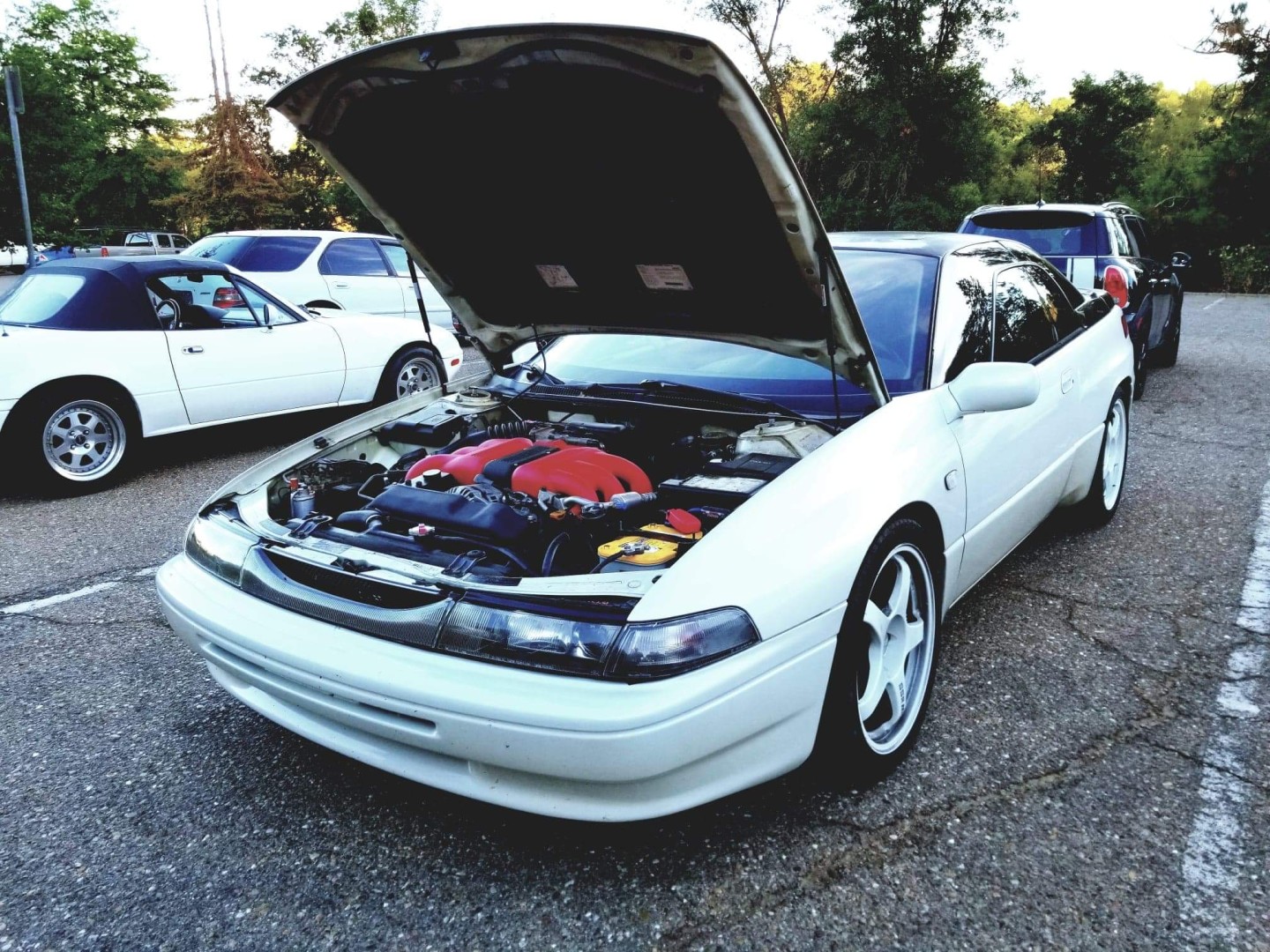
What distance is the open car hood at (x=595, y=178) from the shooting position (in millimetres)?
2270

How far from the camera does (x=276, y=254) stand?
31.3 feet

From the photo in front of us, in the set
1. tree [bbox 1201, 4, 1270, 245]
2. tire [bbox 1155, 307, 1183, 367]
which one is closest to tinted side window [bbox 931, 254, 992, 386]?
tire [bbox 1155, 307, 1183, 367]

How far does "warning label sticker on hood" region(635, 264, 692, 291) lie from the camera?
9.80 feet

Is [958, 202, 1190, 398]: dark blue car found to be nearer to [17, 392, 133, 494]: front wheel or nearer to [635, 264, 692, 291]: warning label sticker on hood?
[635, 264, 692, 291]: warning label sticker on hood

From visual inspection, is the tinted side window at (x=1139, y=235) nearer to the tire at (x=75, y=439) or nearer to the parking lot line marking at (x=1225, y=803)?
the parking lot line marking at (x=1225, y=803)

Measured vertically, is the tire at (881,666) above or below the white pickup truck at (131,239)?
below

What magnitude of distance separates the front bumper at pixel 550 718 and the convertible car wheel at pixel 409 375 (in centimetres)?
510

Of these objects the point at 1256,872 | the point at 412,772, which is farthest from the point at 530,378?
the point at 1256,872

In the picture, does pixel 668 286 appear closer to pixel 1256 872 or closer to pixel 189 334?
pixel 1256 872

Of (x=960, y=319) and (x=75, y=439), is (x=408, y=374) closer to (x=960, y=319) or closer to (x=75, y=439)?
(x=75, y=439)

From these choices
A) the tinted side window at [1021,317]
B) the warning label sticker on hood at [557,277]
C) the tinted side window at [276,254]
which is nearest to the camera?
the warning label sticker on hood at [557,277]

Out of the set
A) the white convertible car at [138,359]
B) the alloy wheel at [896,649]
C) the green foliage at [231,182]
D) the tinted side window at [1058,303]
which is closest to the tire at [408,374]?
the white convertible car at [138,359]

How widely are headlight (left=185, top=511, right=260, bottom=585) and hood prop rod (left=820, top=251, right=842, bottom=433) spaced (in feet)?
5.34

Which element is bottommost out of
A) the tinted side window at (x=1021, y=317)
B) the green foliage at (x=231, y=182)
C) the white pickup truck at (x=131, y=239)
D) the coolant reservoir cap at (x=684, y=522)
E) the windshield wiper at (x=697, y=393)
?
the coolant reservoir cap at (x=684, y=522)
